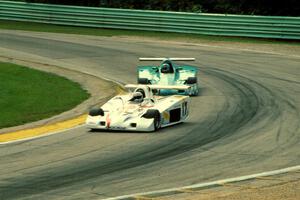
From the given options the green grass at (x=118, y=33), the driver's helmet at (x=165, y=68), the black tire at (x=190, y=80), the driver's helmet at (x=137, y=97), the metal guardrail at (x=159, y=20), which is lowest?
the green grass at (x=118, y=33)

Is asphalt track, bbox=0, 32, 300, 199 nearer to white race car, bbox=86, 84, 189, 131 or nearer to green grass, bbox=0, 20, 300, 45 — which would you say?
white race car, bbox=86, 84, 189, 131

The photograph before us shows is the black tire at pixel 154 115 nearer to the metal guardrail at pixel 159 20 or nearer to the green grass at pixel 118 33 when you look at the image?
the green grass at pixel 118 33

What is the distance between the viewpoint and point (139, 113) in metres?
19.5

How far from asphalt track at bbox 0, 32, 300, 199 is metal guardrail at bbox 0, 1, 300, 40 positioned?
424 inches

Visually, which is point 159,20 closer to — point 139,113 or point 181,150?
point 139,113

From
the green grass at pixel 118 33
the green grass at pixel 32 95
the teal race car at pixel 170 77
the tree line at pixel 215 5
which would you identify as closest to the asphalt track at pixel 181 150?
the teal race car at pixel 170 77

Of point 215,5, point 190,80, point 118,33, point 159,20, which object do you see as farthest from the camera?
point 215,5

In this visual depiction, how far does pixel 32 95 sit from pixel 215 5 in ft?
81.9

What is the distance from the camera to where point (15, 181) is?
14.2 meters

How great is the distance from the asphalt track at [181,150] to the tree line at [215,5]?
14.4m

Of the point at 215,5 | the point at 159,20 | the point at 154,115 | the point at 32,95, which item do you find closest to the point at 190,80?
the point at 32,95

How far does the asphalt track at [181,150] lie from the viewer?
14.1m

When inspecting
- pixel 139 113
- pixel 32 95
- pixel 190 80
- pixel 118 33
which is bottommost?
pixel 118 33

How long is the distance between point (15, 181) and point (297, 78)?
665 inches
